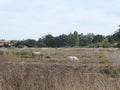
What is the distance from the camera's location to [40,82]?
7.51 m

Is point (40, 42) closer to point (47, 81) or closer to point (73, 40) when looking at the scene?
point (73, 40)

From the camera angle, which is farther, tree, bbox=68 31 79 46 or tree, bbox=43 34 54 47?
tree, bbox=68 31 79 46

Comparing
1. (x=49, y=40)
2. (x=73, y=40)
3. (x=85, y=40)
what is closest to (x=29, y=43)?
(x=49, y=40)

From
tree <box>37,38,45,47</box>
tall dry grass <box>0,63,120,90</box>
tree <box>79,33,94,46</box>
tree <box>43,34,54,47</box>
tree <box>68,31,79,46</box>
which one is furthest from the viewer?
tree <box>79,33,94,46</box>

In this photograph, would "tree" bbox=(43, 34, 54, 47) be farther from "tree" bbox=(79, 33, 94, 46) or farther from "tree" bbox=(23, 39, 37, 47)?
"tree" bbox=(79, 33, 94, 46)

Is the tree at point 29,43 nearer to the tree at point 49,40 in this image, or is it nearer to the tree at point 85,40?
the tree at point 49,40

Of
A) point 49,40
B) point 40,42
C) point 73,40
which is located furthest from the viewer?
point 40,42

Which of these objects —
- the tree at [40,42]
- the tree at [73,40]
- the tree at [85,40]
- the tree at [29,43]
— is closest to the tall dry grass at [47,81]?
the tree at [73,40]

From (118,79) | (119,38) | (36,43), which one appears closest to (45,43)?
(36,43)

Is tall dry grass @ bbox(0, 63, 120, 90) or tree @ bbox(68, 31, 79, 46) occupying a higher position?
tree @ bbox(68, 31, 79, 46)

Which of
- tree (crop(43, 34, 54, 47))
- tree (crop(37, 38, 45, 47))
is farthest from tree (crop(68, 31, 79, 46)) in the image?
tree (crop(37, 38, 45, 47))

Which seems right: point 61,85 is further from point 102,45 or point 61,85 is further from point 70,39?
point 70,39

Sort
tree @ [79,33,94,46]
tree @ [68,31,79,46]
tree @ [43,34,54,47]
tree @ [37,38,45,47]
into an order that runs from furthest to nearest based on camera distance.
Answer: tree @ [79,33,94,46] → tree @ [37,38,45,47] → tree @ [68,31,79,46] → tree @ [43,34,54,47]

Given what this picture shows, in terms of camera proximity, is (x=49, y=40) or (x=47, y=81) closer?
(x=47, y=81)
